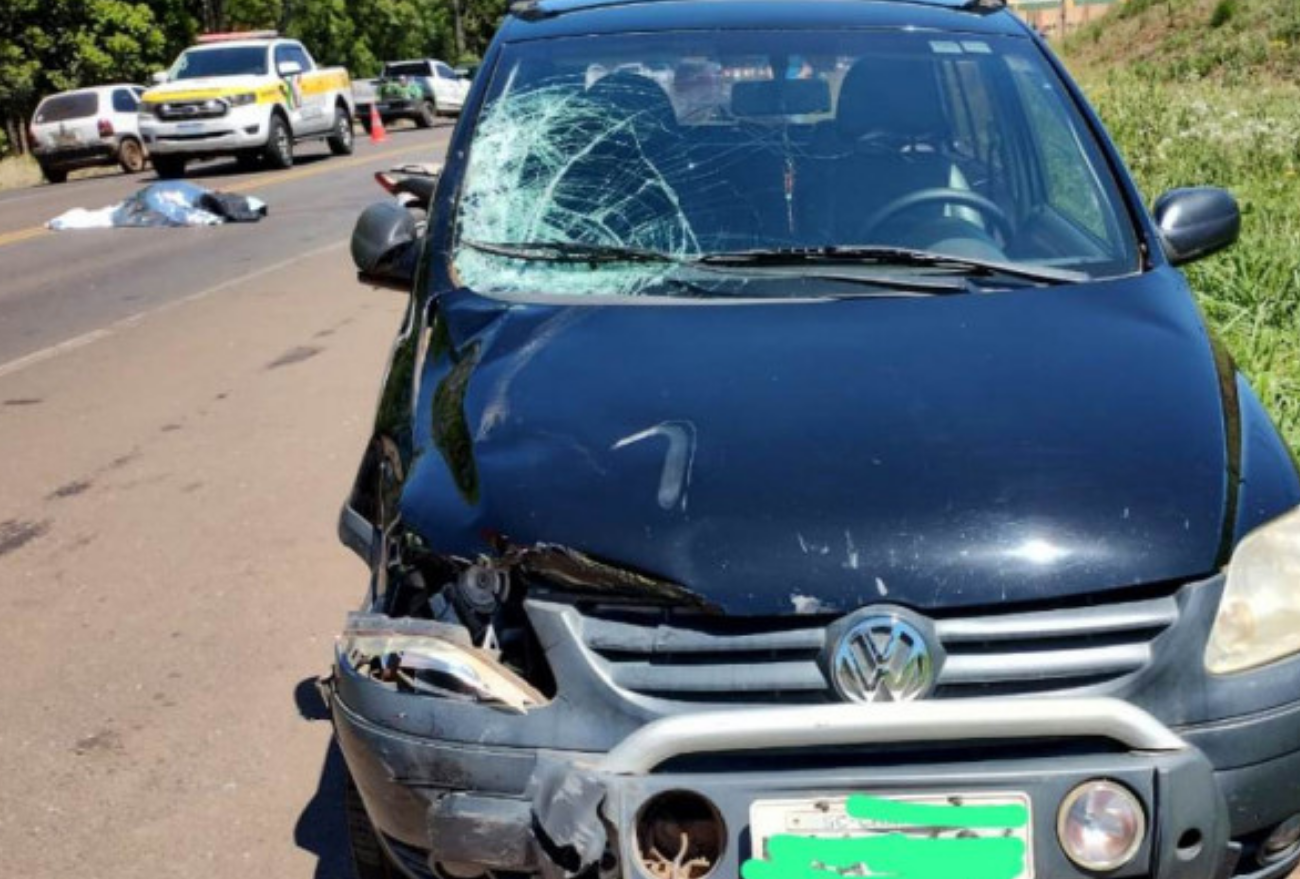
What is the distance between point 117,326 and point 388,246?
7655 mm

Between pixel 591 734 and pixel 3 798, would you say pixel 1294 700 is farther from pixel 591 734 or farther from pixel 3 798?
pixel 3 798

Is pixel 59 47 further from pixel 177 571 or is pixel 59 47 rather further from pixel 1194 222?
pixel 1194 222

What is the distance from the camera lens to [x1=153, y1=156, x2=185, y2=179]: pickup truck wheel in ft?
84.9

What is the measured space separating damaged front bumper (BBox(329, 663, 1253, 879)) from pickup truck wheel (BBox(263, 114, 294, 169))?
23733 mm

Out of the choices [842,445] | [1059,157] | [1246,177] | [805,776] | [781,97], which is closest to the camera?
[805,776]

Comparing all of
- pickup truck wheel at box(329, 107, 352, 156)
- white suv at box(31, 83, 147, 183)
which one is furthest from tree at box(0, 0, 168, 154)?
pickup truck wheel at box(329, 107, 352, 156)

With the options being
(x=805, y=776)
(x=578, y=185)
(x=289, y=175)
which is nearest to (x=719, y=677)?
(x=805, y=776)

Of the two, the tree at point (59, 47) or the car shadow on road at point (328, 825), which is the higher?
the car shadow on road at point (328, 825)

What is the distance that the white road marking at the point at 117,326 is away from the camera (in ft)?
33.5

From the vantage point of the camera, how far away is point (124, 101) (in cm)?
3053

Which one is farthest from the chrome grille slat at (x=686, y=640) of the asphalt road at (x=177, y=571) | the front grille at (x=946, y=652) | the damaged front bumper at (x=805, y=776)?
the asphalt road at (x=177, y=571)

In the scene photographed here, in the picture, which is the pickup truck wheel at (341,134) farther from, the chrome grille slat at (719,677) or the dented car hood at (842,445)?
the chrome grille slat at (719,677)

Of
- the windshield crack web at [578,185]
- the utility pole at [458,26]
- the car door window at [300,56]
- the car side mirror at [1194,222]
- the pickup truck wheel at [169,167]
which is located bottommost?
the utility pole at [458,26]

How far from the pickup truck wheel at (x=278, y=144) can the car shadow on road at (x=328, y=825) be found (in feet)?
72.6
